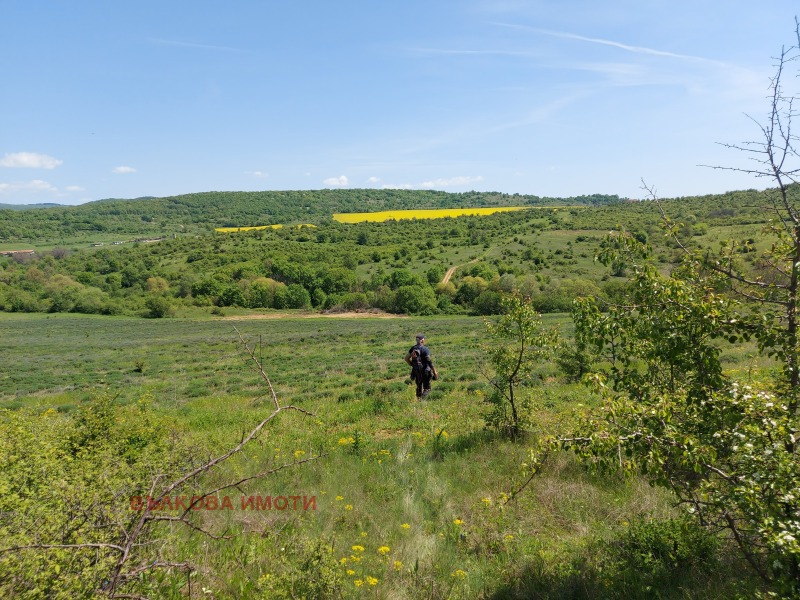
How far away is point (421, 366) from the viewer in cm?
1091

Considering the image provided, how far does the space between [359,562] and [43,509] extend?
8.53 ft

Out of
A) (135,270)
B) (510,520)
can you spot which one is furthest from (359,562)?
(135,270)

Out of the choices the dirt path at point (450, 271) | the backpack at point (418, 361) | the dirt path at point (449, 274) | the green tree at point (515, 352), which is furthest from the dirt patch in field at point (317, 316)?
the green tree at point (515, 352)

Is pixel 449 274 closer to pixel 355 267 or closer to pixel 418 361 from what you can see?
pixel 355 267

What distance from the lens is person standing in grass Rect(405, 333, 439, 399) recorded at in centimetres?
1068

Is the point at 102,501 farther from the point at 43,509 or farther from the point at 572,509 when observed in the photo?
the point at 572,509

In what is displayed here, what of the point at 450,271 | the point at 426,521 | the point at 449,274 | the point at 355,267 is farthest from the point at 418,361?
the point at 355,267

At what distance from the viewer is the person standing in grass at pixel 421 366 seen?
1068cm

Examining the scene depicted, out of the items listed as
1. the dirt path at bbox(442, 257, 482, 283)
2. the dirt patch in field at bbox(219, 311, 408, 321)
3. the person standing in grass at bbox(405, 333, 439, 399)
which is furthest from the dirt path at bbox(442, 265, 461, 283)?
the person standing in grass at bbox(405, 333, 439, 399)

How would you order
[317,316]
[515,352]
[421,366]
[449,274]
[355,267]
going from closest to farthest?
1. [515,352]
2. [421,366]
3. [317,316]
4. [449,274]
5. [355,267]

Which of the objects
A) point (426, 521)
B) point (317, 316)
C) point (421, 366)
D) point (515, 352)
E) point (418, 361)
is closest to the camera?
point (426, 521)

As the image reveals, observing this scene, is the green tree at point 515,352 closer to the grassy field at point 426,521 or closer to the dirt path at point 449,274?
the grassy field at point 426,521

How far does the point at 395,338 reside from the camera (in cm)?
3712

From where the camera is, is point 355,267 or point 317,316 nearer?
point 317,316
